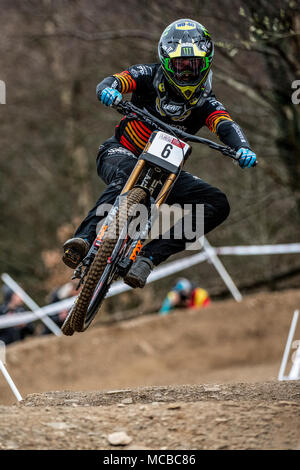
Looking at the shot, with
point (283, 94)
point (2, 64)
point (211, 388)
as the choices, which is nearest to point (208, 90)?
point (211, 388)

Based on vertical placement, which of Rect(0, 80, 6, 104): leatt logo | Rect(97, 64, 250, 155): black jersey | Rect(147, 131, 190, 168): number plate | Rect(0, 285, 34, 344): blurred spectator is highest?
Rect(0, 80, 6, 104): leatt logo

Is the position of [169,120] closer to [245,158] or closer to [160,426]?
[245,158]

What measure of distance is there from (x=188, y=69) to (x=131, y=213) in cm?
136

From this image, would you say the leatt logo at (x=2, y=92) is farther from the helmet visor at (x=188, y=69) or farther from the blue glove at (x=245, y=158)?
the blue glove at (x=245, y=158)

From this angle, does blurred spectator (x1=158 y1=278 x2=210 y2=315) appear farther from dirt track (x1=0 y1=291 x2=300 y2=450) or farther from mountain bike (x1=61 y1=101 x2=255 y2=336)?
mountain bike (x1=61 y1=101 x2=255 y2=336)

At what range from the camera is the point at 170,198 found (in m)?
6.12

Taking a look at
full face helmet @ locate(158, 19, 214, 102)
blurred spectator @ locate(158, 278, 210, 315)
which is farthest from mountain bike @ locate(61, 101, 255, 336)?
blurred spectator @ locate(158, 278, 210, 315)

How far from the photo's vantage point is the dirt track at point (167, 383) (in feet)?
12.9

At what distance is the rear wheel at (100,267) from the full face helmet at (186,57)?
1.02 m

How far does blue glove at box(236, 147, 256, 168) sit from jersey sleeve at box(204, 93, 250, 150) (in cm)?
12

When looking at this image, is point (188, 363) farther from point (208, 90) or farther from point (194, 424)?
point (194, 424)

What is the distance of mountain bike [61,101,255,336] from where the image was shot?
213 inches

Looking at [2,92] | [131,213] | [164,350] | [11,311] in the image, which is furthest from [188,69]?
[2,92]

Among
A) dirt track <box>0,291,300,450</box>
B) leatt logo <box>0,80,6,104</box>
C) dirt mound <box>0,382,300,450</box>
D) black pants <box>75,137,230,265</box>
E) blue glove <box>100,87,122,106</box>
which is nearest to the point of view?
dirt mound <box>0,382,300,450</box>
